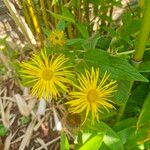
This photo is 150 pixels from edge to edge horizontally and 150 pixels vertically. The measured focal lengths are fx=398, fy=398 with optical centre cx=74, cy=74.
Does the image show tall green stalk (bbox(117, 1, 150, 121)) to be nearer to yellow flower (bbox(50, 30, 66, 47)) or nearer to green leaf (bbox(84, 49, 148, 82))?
green leaf (bbox(84, 49, 148, 82))

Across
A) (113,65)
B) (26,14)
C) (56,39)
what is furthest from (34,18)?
(113,65)

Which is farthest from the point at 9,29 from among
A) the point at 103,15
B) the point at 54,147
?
the point at 103,15

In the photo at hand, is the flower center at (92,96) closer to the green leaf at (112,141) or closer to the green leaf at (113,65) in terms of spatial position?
the green leaf at (113,65)

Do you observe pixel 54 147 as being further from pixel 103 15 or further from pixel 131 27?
pixel 131 27

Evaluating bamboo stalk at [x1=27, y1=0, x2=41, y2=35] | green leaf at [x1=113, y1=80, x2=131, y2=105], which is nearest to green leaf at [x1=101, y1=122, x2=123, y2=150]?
green leaf at [x1=113, y1=80, x2=131, y2=105]

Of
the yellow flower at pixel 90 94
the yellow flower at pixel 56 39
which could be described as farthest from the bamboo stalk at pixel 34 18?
the yellow flower at pixel 90 94

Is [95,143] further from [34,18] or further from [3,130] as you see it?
[3,130]
